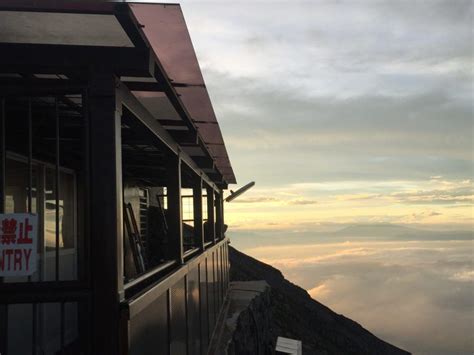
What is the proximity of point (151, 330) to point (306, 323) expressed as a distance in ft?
119

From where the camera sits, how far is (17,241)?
3705mm

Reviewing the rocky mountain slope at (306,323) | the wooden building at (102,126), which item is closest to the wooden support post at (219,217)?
the wooden building at (102,126)

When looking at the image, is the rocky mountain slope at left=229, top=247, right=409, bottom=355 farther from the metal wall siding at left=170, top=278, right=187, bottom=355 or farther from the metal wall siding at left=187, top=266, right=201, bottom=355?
the metal wall siding at left=170, top=278, right=187, bottom=355

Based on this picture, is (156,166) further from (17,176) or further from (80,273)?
(80,273)

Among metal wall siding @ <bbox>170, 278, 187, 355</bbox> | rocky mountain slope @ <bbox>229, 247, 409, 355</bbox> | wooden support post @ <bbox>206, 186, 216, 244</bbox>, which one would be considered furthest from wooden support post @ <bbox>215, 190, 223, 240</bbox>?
rocky mountain slope @ <bbox>229, 247, 409, 355</bbox>

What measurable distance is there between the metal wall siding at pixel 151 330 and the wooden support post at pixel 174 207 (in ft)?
5.04

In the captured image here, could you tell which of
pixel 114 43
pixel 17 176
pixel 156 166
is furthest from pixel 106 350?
pixel 156 166

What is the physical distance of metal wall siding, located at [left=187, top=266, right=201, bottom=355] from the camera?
26.1ft

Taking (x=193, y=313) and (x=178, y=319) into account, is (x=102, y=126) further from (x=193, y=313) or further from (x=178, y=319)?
(x=193, y=313)

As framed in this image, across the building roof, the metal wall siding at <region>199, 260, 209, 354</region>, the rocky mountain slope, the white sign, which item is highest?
the building roof

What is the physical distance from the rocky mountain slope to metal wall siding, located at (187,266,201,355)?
68.2ft

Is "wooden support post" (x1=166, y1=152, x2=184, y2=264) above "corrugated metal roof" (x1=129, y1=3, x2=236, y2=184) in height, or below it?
below

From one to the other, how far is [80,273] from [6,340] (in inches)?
126

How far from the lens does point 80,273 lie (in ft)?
13.5
